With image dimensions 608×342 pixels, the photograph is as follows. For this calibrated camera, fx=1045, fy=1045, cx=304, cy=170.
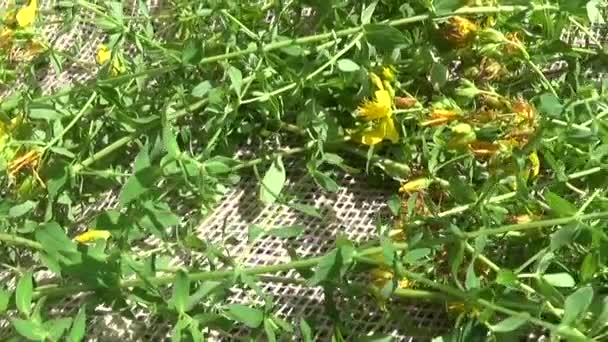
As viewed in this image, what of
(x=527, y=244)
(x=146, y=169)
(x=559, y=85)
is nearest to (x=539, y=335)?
(x=527, y=244)

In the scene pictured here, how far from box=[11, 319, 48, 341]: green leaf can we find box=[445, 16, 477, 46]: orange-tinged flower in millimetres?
395

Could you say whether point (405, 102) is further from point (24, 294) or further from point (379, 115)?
point (24, 294)

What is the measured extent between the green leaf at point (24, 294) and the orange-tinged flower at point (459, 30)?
38 cm

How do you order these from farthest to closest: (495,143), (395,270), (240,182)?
(240,182)
(495,143)
(395,270)

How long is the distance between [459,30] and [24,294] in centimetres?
39

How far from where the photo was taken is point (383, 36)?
0.80 meters

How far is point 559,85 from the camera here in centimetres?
86

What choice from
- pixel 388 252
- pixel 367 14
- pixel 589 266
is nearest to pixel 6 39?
pixel 367 14

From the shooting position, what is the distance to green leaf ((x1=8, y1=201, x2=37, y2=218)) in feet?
2.67

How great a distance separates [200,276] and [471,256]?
19 centimetres

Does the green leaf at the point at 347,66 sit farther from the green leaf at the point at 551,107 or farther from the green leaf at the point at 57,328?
the green leaf at the point at 57,328

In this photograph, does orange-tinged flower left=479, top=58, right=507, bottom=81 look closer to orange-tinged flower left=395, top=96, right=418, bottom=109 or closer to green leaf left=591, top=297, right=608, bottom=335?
orange-tinged flower left=395, top=96, right=418, bottom=109

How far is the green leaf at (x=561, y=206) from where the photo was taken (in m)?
0.68

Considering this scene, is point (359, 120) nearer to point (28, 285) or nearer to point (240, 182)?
point (240, 182)
